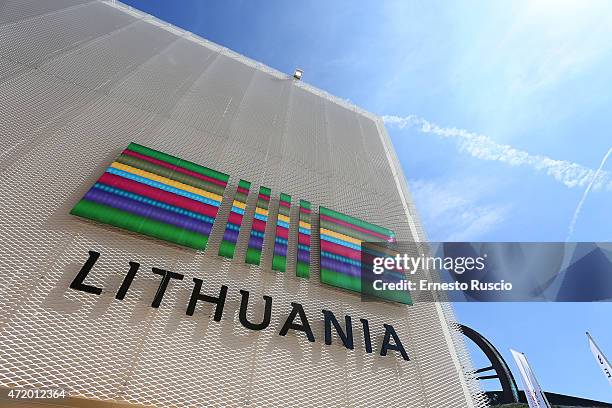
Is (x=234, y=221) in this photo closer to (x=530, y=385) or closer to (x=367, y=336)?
(x=367, y=336)

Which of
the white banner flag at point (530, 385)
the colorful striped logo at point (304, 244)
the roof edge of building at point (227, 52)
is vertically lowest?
the white banner flag at point (530, 385)

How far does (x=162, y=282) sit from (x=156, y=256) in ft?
1.21

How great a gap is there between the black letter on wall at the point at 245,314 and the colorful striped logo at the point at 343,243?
858 millimetres

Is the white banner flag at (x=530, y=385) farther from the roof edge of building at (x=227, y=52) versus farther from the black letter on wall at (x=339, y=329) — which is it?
the roof edge of building at (x=227, y=52)

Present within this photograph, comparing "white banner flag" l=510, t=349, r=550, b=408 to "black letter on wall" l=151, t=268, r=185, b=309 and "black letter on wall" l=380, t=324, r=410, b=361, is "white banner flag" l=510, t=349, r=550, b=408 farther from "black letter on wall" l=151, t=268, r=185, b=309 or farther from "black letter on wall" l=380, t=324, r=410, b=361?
"black letter on wall" l=151, t=268, r=185, b=309

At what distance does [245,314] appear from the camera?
121 inches

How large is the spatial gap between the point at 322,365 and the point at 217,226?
6.29 feet

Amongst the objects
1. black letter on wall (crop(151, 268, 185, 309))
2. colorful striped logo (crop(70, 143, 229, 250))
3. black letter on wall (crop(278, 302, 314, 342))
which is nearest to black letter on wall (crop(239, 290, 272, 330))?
black letter on wall (crop(278, 302, 314, 342))

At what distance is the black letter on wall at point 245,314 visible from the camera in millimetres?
3006

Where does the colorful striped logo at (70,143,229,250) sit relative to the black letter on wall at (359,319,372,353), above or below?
above

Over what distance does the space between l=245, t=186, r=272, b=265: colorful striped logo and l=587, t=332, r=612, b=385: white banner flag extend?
718 cm

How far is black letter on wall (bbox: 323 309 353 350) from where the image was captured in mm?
3299

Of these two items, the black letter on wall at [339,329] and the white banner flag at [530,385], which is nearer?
the black letter on wall at [339,329]

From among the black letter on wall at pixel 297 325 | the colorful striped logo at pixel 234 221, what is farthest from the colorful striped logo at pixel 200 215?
the black letter on wall at pixel 297 325
